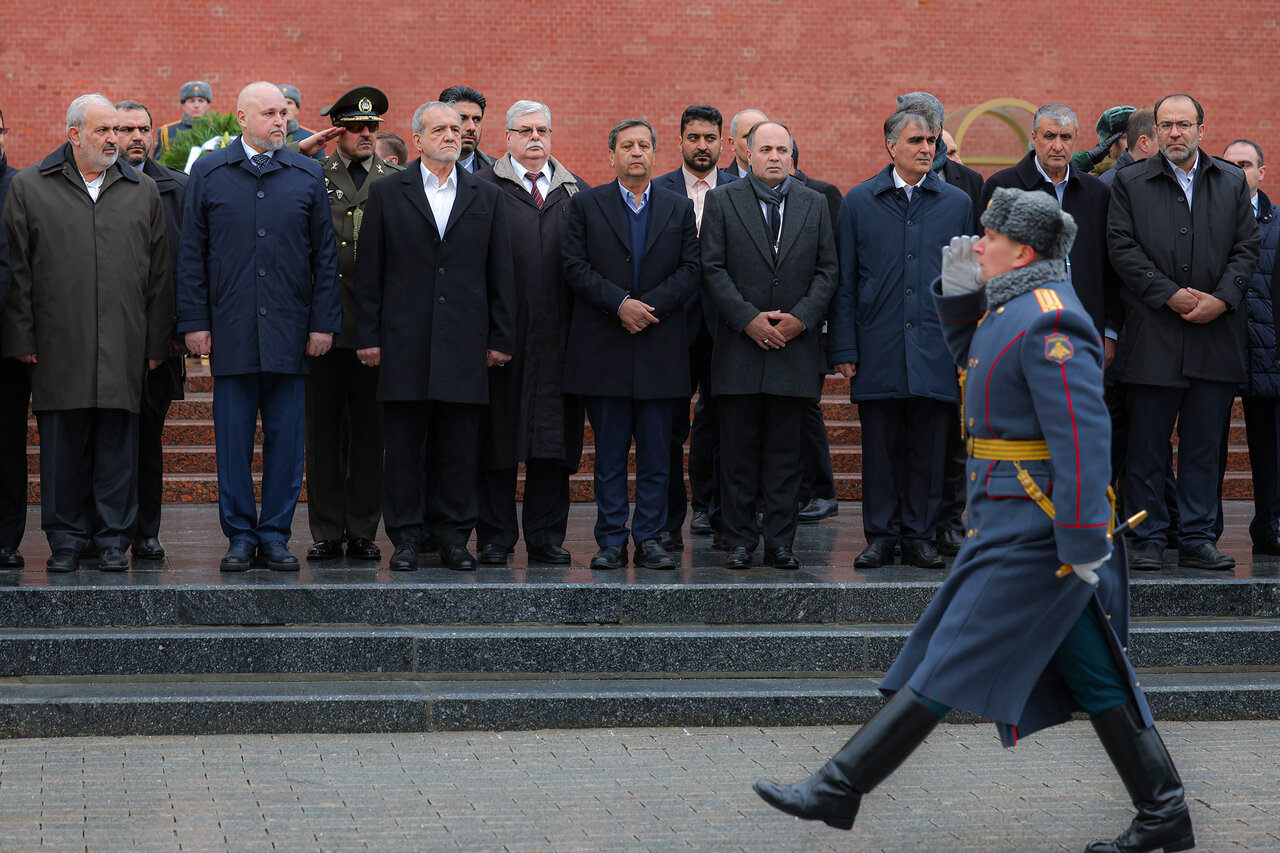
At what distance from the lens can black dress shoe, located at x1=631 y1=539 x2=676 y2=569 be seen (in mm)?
6875

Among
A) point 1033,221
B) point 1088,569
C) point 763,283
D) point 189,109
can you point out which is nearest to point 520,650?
point 763,283

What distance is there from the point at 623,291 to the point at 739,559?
1343 millimetres

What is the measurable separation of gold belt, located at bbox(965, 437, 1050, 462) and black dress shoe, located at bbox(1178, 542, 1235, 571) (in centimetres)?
347

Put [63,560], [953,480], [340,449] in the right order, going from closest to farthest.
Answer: [63,560], [340,449], [953,480]

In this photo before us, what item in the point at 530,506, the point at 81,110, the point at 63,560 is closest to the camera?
the point at 63,560

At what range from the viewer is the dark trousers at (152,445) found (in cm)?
712

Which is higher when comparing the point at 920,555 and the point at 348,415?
the point at 348,415

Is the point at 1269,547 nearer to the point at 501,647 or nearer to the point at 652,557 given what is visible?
the point at 652,557

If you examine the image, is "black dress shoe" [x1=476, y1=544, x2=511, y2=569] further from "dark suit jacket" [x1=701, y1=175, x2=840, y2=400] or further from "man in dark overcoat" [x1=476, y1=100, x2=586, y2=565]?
"dark suit jacket" [x1=701, y1=175, x2=840, y2=400]

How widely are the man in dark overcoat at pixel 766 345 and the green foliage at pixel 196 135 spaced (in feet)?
21.1

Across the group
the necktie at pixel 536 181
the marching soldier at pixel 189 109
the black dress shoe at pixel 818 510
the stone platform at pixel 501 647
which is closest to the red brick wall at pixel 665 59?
the marching soldier at pixel 189 109

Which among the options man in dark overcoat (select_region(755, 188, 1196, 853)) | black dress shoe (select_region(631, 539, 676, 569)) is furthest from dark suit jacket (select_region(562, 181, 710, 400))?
man in dark overcoat (select_region(755, 188, 1196, 853))

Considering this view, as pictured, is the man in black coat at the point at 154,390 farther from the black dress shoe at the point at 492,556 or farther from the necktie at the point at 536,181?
the necktie at the point at 536,181

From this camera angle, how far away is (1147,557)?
7.14 metres
